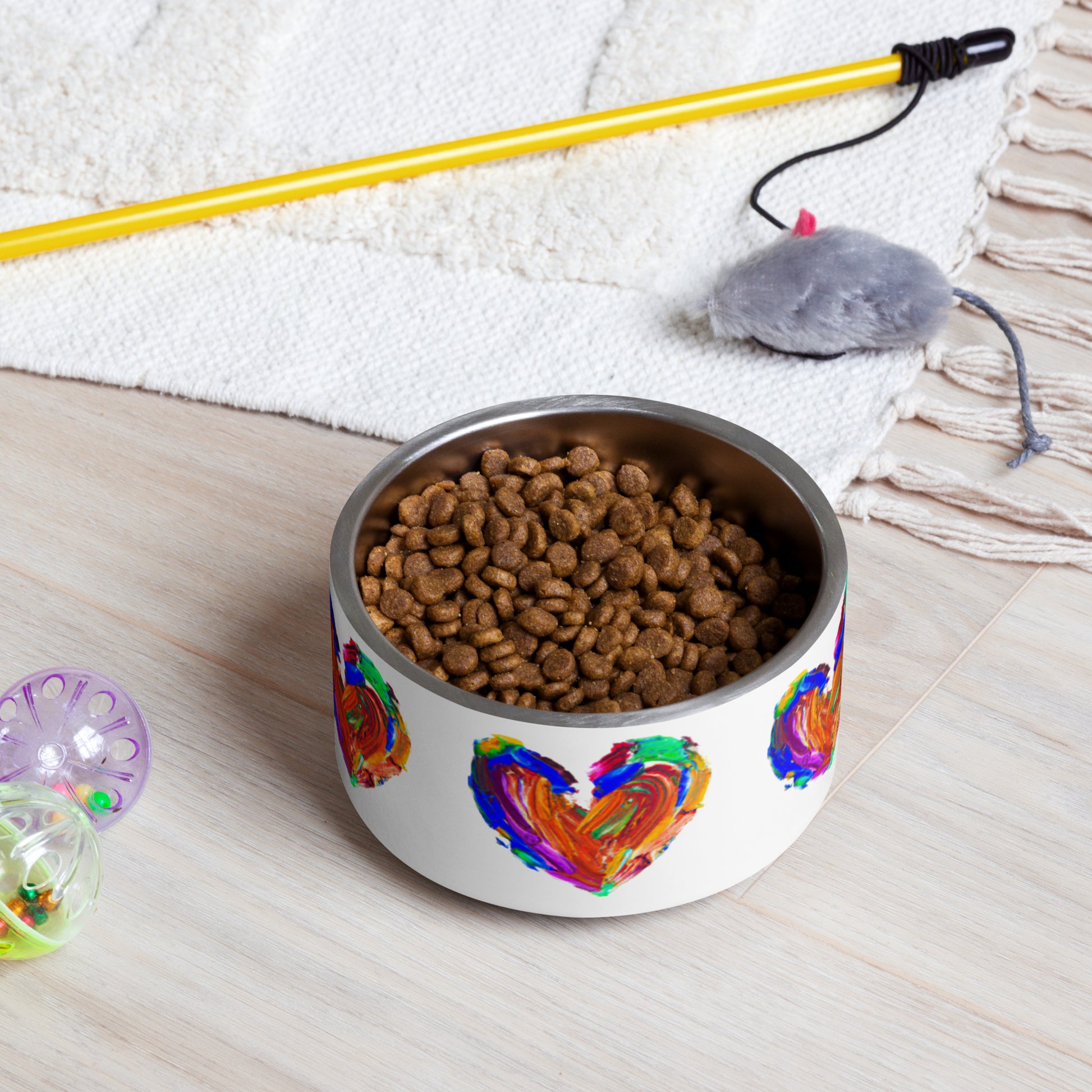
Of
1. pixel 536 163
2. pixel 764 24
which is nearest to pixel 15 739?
pixel 536 163

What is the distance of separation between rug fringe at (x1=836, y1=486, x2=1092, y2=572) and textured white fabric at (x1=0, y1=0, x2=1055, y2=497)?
0.03 metres

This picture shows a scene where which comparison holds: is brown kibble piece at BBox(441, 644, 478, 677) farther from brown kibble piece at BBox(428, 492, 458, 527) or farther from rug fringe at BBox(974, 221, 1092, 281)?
rug fringe at BBox(974, 221, 1092, 281)

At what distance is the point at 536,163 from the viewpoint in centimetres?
124

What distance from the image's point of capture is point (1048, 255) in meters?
1.15

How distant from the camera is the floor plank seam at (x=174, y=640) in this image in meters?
0.84

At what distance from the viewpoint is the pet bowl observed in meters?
0.61

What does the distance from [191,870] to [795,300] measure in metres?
0.63

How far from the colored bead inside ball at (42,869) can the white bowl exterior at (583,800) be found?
0.49 ft

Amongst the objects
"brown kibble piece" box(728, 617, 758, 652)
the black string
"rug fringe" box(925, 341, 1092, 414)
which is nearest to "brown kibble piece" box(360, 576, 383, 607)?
"brown kibble piece" box(728, 617, 758, 652)

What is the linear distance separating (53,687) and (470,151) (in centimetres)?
69

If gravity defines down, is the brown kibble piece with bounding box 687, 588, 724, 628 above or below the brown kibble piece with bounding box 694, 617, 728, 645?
above

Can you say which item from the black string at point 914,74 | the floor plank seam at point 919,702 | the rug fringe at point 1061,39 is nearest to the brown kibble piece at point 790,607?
the floor plank seam at point 919,702

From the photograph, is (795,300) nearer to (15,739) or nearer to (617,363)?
(617,363)

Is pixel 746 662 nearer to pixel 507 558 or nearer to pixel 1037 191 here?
pixel 507 558
